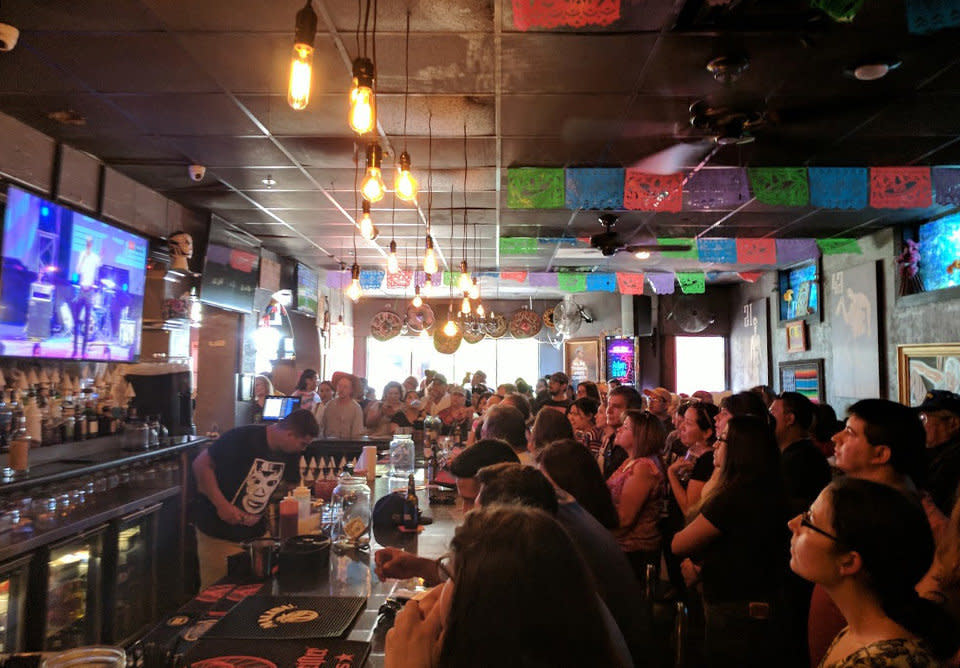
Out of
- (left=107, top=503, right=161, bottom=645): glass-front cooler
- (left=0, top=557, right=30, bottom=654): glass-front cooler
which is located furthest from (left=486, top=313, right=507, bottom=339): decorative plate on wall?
(left=0, top=557, right=30, bottom=654): glass-front cooler

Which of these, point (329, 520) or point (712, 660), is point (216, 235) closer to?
point (329, 520)

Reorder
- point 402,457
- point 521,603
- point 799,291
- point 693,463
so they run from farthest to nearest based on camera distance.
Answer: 1. point 799,291
2. point 402,457
3. point 693,463
4. point 521,603

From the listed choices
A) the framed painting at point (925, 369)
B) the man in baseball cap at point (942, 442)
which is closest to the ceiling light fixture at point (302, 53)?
the man in baseball cap at point (942, 442)

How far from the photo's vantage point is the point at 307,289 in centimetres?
1203

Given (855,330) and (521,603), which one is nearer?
(521,603)

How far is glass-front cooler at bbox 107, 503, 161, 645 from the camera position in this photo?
173 inches

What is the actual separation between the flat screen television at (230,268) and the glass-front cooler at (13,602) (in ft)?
15.7

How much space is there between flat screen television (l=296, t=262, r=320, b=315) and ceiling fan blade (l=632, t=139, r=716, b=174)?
7270 millimetres

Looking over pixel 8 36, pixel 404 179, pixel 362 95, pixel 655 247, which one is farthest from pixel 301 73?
pixel 655 247

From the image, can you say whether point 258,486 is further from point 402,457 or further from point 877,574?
point 877,574

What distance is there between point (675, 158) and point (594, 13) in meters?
2.81

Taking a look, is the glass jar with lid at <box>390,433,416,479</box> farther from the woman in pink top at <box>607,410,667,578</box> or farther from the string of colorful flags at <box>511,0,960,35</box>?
the string of colorful flags at <box>511,0,960,35</box>

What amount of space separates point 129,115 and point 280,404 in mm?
5413

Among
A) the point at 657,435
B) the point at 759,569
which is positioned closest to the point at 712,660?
the point at 759,569
